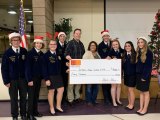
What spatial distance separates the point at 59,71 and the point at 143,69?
1597 mm

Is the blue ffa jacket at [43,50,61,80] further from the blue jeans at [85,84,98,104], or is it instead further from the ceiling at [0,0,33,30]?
the ceiling at [0,0,33,30]

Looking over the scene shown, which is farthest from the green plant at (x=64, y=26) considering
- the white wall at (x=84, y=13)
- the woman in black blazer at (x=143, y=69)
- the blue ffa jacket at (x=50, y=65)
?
the woman in black blazer at (x=143, y=69)

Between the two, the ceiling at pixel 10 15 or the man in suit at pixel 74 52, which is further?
the ceiling at pixel 10 15

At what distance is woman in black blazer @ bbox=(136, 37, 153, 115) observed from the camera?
442 cm

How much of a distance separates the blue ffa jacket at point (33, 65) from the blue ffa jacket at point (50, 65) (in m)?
0.09

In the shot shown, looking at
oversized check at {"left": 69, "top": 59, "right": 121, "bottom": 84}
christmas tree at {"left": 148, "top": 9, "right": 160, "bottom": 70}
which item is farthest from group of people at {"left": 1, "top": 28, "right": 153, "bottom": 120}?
christmas tree at {"left": 148, "top": 9, "right": 160, "bottom": 70}

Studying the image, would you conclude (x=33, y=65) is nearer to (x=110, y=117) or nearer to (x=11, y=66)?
(x=11, y=66)

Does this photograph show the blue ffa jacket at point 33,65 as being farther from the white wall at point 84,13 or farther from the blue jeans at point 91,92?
the white wall at point 84,13

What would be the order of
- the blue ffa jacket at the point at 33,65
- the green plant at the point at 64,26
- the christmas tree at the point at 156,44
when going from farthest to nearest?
1. the green plant at the point at 64,26
2. the christmas tree at the point at 156,44
3. the blue ffa jacket at the point at 33,65

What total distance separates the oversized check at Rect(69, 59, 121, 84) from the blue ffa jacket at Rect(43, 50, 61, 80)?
23.1 inches

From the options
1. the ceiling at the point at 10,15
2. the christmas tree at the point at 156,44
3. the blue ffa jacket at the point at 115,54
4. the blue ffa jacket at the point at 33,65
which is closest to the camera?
the blue ffa jacket at the point at 33,65

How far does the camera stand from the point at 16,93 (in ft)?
13.2

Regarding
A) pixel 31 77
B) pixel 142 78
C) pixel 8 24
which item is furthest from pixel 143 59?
pixel 8 24

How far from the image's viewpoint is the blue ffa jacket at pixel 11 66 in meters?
3.94
